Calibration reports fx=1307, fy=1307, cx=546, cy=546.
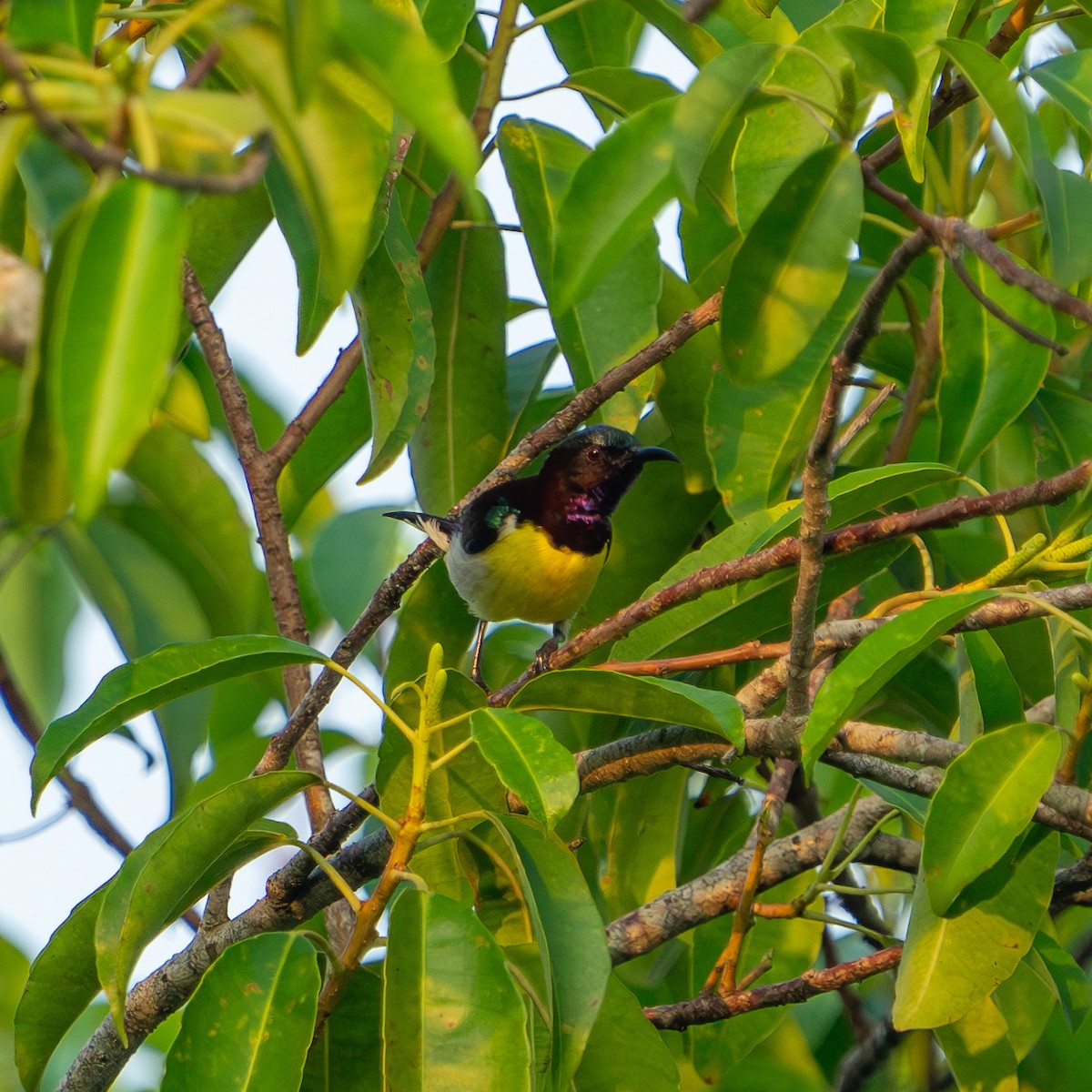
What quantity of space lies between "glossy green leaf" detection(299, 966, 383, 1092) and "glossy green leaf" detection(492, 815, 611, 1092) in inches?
14.5

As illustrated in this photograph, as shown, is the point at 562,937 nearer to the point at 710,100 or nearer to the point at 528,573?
the point at 710,100

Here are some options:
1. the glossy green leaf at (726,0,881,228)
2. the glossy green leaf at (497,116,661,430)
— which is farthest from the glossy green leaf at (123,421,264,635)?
the glossy green leaf at (726,0,881,228)

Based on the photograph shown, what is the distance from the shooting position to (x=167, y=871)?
6.40 ft

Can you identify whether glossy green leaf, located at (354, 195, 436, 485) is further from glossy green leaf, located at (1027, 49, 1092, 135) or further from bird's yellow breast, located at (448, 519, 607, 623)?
bird's yellow breast, located at (448, 519, 607, 623)

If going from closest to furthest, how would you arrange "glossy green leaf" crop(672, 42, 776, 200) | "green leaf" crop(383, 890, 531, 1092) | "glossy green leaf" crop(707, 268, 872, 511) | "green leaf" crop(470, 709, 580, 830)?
"glossy green leaf" crop(672, 42, 776, 200) → "green leaf" crop(470, 709, 580, 830) → "green leaf" crop(383, 890, 531, 1092) → "glossy green leaf" crop(707, 268, 872, 511)

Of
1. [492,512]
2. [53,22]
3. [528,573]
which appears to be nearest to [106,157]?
[53,22]

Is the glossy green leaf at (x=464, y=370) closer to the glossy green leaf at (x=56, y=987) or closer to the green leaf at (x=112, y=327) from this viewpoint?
the glossy green leaf at (x=56, y=987)

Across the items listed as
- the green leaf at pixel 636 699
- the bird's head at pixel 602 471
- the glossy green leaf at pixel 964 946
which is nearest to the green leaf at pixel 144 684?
the green leaf at pixel 636 699

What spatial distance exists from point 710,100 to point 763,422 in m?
1.42

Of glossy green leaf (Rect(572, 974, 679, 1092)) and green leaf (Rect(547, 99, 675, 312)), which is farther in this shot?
glossy green leaf (Rect(572, 974, 679, 1092))

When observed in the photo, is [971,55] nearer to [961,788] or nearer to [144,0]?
[961,788]

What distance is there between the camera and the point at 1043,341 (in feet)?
4.84

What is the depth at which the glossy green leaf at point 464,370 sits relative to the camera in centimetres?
338

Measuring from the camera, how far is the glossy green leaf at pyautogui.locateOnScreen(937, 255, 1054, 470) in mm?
2514
